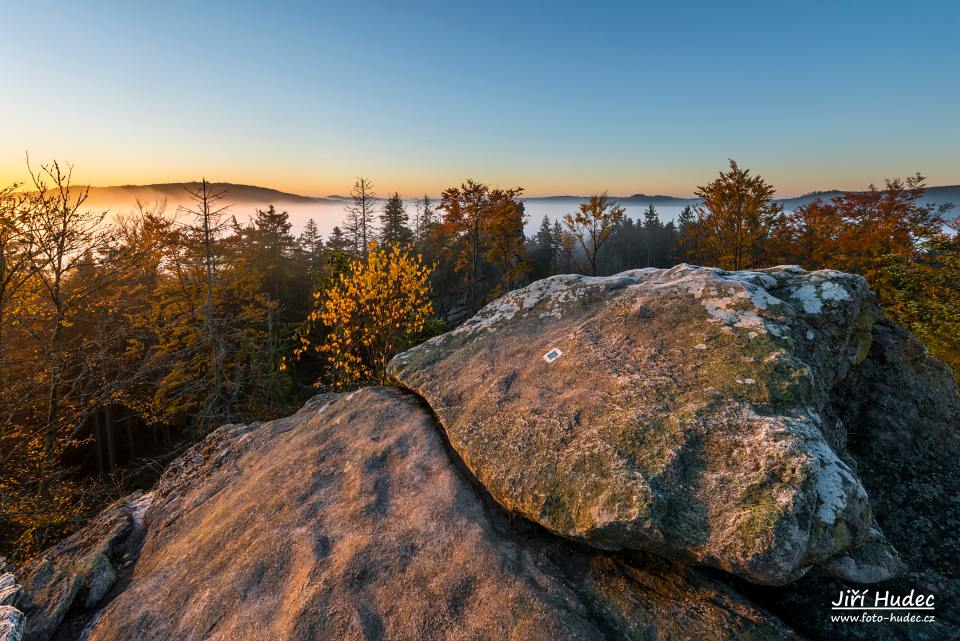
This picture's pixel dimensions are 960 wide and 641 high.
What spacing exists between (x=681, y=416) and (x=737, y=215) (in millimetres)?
23295

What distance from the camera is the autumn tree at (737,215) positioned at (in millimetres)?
21312

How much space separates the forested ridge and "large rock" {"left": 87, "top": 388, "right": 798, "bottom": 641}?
462 cm

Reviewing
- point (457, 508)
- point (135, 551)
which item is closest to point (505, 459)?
point (457, 508)

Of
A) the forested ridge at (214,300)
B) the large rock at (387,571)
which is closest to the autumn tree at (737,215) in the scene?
the forested ridge at (214,300)

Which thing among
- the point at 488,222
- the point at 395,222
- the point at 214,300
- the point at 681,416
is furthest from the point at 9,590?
the point at 395,222

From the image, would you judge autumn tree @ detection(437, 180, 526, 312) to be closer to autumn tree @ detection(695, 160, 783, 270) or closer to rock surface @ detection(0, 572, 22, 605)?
autumn tree @ detection(695, 160, 783, 270)

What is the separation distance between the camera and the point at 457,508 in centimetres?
348

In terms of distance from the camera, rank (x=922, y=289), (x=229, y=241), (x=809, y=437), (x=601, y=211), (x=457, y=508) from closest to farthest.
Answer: (x=809, y=437)
(x=457, y=508)
(x=922, y=289)
(x=229, y=241)
(x=601, y=211)

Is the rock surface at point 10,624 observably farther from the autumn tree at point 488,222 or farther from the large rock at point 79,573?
the autumn tree at point 488,222

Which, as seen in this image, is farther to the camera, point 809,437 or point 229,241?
point 229,241

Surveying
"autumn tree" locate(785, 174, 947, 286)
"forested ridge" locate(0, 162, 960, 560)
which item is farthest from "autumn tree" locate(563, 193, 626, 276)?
"autumn tree" locate(785, 174, 947, 286)

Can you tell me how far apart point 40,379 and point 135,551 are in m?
6.27

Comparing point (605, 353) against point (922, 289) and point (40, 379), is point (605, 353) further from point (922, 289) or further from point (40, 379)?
point (922, 289)

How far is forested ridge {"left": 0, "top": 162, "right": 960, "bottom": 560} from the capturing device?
8.64 meters
